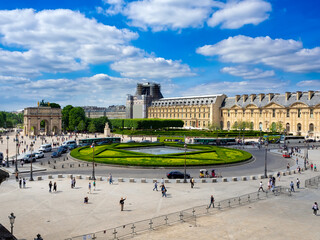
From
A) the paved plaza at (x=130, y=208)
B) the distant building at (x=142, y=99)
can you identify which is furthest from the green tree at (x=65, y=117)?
the paved plaza at (x=130, y=208)

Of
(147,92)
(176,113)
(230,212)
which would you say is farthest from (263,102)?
(230,212)

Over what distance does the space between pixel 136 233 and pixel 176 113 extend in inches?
5383

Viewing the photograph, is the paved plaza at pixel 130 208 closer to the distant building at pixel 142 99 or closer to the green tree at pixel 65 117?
the green tree at pixel 65 117

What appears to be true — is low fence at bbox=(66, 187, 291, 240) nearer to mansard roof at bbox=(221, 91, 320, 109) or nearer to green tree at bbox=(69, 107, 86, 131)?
mansard roof at bbox=(221, 91, 320, 109)

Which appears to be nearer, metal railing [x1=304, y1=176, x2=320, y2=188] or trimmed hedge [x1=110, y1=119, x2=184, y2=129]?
metal railing [x1=304, y1=176, x2=320, y2=188]

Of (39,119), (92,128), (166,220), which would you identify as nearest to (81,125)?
(92,128)

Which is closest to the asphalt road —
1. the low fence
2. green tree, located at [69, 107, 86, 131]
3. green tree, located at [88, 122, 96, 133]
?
the low fence

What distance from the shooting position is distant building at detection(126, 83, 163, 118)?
564 ft

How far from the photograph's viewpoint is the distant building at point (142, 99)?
172 metres

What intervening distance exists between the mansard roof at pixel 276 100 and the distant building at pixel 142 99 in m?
49.5

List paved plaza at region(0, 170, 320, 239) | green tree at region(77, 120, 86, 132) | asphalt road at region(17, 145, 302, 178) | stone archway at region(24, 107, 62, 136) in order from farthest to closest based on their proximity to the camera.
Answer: green tree at region(77, 120, 86, 132), stone archway at region(24, 107, 62, 136), asphalt road at region(17, 145, 302, 178), paved plaza at region(0, 170, 320, 239)

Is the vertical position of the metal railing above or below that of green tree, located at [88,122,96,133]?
below

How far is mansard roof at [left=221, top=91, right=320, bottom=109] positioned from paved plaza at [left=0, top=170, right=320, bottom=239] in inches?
3473

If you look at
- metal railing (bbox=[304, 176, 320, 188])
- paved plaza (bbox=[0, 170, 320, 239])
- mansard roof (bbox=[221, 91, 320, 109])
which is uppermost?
mansard roof (bbox=[221, 91, 320, 109])
